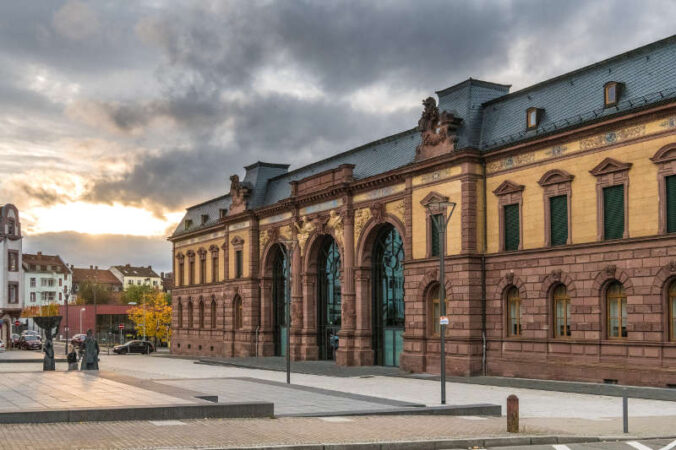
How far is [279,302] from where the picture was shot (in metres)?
60.6

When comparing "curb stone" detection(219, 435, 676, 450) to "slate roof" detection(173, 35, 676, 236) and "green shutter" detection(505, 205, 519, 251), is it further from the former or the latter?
"green shutter" detection(505, 205, 519, 251)

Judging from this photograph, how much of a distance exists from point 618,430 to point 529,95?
2126 cm

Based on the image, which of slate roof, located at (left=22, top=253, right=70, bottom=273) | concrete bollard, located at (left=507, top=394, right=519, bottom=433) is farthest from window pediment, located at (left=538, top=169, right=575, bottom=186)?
slate roof, located at (left=22, top=253, right=70, bottom=273)

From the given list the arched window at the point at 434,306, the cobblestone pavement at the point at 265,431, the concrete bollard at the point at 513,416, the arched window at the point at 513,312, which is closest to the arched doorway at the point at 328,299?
the arched window at the point at 434,306

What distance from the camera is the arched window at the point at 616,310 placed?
3205cm

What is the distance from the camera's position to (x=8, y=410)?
18422 millimetres

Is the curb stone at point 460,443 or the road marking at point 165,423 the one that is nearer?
the curb stone at point 460,443

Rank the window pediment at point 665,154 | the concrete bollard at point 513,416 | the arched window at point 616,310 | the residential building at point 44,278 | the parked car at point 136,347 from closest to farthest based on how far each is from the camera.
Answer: the concrete bollard at point 513,416 → the window pediment at point 665,154 → the arched window at point 616,310 → the parked car at point 136,347 → the residential building at point 44,278

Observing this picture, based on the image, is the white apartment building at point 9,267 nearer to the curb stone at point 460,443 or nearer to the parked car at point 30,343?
the parked car at point 30,343

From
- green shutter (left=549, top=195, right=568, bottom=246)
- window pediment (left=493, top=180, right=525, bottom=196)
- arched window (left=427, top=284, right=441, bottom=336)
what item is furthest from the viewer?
arched window (left=427, top=284, right=441, bottom=336)

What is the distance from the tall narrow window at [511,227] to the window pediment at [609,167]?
498 centimetres

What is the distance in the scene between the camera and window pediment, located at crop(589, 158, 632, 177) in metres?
31.9

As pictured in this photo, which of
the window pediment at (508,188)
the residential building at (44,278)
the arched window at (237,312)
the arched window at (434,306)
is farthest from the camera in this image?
the residential building at (44,278)

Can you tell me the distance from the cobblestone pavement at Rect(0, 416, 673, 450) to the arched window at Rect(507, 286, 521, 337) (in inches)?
608
